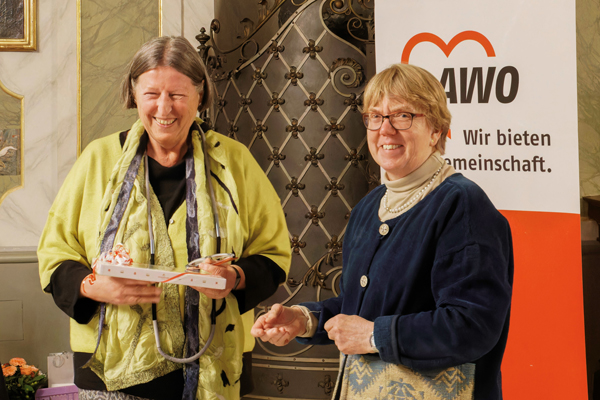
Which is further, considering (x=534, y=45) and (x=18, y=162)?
(x=18, y=162)

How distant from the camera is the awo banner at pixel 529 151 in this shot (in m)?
2.07

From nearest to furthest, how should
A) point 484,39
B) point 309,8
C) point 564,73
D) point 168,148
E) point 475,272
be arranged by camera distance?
1. point 475,272
2. point 168,148
3. point 564,73
4. point 484,39
5. point 309,8

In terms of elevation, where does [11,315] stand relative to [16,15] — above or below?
below

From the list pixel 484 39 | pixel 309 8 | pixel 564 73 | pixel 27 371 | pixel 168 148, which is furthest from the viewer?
pixel 309 8

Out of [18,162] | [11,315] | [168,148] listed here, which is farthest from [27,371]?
[168,148]

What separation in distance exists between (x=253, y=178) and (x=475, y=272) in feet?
3.07

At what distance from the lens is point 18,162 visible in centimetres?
354

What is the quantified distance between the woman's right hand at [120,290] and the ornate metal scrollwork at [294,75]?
1.98m

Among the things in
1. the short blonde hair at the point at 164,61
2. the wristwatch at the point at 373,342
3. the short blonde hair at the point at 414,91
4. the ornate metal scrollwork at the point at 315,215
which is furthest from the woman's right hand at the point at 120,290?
the ornate metal scrollwork at the point at 315,215

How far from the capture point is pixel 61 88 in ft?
11.7

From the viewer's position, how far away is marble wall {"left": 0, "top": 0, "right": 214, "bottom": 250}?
3.54 m

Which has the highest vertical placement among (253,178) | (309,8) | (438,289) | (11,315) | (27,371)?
(309,8)

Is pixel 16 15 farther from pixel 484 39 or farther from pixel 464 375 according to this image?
pixel 464 375

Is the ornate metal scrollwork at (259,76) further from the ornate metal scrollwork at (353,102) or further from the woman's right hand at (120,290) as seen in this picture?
the woman's right hand at (120,290)
